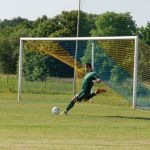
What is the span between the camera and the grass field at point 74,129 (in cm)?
1552

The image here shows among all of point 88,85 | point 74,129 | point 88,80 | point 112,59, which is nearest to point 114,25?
point 112,59

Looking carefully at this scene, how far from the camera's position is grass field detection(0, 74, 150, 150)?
50.9 ft

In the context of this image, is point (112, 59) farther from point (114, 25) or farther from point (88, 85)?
point (114, 25)

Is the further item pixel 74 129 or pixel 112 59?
pixel 112 59

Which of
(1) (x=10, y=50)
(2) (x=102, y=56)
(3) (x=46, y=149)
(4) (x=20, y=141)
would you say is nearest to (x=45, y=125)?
(4) (x=20, y=141)

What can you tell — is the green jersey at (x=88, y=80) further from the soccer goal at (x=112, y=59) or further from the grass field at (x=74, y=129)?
the soccer goal at (x=112, y=59)

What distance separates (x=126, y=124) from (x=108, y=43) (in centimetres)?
1291

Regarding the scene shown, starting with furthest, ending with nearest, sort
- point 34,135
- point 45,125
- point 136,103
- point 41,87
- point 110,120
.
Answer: point 41,87 < point 136,103 < point 110,120 < point 45,125 < point 34,135

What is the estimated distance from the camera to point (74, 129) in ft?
62.9

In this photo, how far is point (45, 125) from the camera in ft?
66.0

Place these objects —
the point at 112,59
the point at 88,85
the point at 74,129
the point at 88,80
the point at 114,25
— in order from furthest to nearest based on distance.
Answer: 1. the point at 114,25
2. the point at 112,59
3. the point at 88,85
4. the point at 88,80
5. the point at 74,129

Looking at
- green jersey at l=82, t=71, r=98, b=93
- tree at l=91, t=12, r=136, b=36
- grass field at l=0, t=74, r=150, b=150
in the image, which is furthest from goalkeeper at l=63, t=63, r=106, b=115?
tree at l=91, t=12, r=136, b=36

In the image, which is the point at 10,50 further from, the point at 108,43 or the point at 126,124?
the point at 126,124

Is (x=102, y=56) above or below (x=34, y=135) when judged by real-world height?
above
